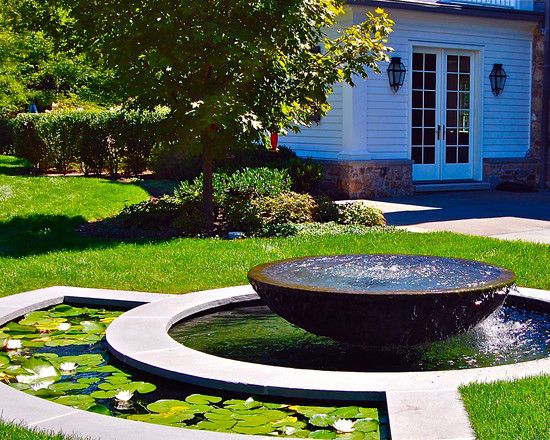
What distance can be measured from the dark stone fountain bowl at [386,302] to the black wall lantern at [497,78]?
13.2 metres

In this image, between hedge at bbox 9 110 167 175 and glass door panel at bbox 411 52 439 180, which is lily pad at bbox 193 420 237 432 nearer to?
hedge at bbox 9 110 167 175

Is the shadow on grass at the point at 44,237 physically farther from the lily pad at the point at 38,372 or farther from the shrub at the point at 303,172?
the shrub at the point at 303,172

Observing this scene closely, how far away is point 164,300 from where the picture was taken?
702 centimetres

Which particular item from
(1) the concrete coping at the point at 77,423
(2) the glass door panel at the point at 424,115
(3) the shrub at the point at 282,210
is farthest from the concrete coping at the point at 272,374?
(2) the glass door panel at the point at 424,115

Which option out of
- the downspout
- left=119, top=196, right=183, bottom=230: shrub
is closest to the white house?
the downspout

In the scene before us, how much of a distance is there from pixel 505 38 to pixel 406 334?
48.4 ft

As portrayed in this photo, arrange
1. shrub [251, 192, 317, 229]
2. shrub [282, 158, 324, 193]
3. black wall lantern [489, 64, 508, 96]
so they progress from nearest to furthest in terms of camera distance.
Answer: shrub [251, 192, 317, 229]
shrub [282, 158, 324, 193]
black wall lantern [489, 64, 508, 96]

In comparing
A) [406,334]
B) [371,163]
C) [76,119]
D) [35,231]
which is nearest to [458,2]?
[371,163]

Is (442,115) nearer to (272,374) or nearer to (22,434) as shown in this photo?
(272,374)

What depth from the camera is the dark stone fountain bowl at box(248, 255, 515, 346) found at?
532 cm

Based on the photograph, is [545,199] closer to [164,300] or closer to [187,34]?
[187,34]

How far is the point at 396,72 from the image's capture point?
1700 cm

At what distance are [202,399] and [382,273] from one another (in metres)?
1.92

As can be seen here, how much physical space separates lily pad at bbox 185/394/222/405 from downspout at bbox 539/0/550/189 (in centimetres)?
1578
